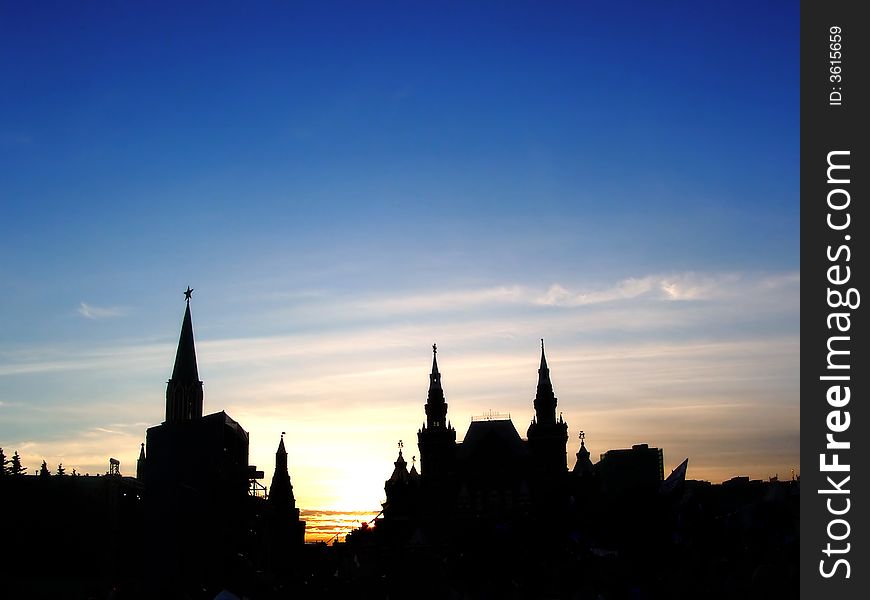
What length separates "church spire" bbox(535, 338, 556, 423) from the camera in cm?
7231

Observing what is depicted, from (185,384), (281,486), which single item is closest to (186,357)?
(185,384)

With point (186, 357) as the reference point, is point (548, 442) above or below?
below

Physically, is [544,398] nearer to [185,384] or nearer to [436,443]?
[436,443]

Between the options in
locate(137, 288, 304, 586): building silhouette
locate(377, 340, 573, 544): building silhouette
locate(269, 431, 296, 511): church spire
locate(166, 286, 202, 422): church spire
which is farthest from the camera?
locate(269, 431, 296, 511): church spire

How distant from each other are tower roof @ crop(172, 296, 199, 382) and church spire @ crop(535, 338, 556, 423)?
27566 millimetres

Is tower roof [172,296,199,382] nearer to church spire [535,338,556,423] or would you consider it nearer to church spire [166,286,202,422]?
church spire [166,286,202,422]

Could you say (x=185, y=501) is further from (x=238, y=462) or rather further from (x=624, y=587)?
(x=624, y=587)

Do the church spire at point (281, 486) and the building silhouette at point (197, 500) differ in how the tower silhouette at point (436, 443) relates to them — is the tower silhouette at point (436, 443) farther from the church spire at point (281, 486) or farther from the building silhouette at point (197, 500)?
the church spire at point (281, 486)

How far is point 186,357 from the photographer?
78250 millimetres

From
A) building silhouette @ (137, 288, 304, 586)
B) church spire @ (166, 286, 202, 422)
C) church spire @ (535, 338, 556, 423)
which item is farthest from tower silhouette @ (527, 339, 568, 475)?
church spire @ (166, 286, 202, 422)

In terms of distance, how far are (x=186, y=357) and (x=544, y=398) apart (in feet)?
95.2

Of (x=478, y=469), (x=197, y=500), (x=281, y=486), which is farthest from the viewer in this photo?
(x=281, y=486)
